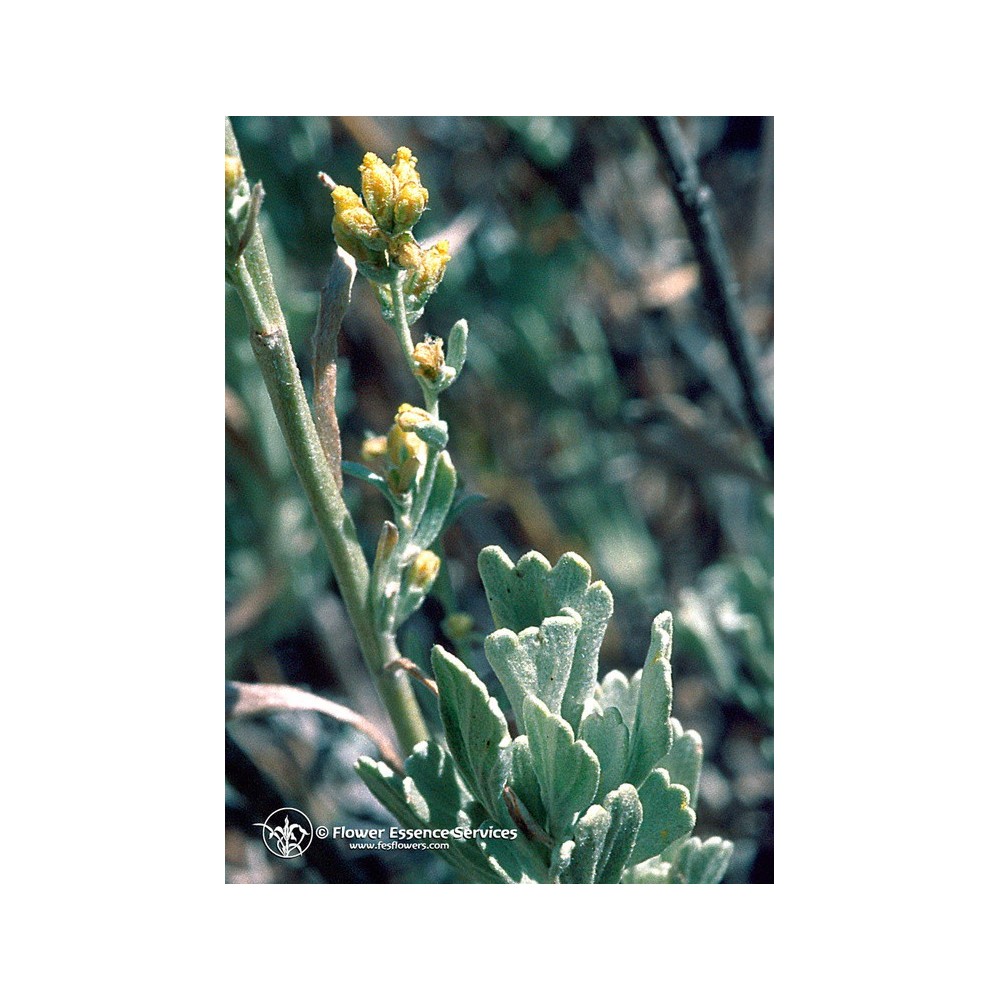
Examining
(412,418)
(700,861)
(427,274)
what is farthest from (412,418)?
(700,861)

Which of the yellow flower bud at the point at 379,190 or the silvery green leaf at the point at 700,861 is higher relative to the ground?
the yellow flower bud at the point at 379,190

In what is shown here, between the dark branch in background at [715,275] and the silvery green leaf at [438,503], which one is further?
the dark branch in background at [715,275]

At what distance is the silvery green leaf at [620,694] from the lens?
1.00 metres

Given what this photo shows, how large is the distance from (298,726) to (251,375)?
406mm

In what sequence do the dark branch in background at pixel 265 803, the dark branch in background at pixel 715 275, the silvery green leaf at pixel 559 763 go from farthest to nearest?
the dark branch in background at pixel 715 275 < the dark branch in background at pixel 265 803 < the silvery green leaf at pixel 559 763

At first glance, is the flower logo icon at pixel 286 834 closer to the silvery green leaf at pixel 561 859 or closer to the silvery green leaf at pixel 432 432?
the silvery green leaf at pixel 561 859

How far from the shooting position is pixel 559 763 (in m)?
0.89

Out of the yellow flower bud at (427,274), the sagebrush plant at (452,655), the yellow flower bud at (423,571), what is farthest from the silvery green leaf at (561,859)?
the yellow flower bud at (427,274)

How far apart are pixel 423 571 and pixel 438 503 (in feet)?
0.20

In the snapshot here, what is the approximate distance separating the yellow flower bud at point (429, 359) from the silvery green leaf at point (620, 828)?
359 millimetres

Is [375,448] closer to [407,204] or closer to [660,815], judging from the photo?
[407,204]

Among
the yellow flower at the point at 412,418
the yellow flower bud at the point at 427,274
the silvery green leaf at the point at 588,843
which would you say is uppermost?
the yellow flower bud at the point at 427,274

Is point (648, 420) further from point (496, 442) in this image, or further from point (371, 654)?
point (371, 654)

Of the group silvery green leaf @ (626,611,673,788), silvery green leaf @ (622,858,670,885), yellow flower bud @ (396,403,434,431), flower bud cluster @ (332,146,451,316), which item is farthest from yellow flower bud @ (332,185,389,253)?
silvery green leaf @ (622,858,670,885)
